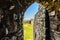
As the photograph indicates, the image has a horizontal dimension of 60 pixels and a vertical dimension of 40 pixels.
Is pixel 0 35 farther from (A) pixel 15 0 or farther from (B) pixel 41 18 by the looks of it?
(B) pixel 41 18

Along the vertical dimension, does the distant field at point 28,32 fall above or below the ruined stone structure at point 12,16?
below

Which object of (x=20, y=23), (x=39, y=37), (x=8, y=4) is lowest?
(x=39, y=37)

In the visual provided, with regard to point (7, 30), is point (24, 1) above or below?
above

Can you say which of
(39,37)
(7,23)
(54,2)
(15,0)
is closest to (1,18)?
(7,23)

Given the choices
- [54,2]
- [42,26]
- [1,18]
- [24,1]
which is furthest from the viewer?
[42,26]

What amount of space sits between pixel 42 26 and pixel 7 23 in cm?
170

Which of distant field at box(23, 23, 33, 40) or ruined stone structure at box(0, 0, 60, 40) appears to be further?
distant field at box(23, 23, 33, 40)

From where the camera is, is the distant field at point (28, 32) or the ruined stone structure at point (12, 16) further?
the distant field at point (28, 32)

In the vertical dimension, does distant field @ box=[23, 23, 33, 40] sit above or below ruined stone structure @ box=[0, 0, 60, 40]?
below

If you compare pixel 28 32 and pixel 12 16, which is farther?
pixel 28 32

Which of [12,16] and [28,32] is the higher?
[12,16]

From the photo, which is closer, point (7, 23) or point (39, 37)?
point (7, 23)

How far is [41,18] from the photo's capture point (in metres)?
6.05

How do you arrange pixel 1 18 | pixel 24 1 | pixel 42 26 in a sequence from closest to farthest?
1. pixel 1 18
2. pixel 24 1
3. pixel 42 26
